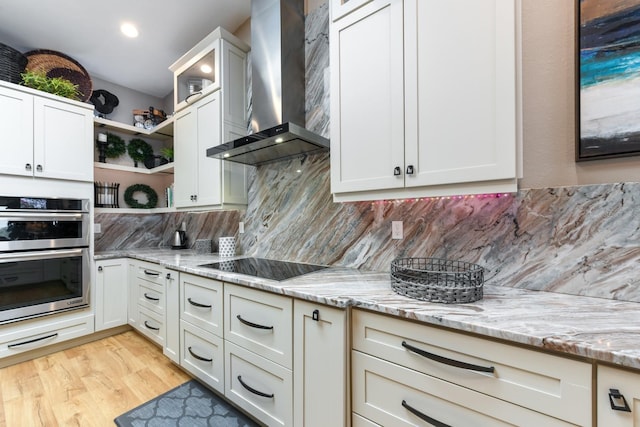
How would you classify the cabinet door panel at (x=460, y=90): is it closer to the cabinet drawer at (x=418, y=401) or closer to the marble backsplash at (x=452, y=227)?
the marble backsplash at (x=452, y=227)

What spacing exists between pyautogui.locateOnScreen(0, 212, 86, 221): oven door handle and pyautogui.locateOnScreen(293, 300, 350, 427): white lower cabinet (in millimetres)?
2529

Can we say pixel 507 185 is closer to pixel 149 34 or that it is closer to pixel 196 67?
pixel 196 67

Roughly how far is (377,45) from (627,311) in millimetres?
1510

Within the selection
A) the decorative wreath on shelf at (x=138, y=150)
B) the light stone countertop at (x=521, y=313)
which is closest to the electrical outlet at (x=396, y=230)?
the light stone countertop at (x=521, y=313)

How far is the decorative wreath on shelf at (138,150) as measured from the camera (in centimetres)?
338

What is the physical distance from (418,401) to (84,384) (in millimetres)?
2356

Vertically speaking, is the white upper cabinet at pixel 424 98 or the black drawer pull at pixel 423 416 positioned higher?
the white upper cabinet at pixel 424 98

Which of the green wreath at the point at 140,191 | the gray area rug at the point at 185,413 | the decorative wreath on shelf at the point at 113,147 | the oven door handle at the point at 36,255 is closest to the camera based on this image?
the gray area rug at the point at 185,413

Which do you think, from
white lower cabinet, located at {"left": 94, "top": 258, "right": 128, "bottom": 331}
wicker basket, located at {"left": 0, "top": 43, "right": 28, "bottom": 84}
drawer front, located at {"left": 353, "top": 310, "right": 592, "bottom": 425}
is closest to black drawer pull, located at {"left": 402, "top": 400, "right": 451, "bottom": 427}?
drawer front, located at {"left": 353, "top": 310, "right": 592, "bottom": 425}

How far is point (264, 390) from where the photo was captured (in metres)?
1.46

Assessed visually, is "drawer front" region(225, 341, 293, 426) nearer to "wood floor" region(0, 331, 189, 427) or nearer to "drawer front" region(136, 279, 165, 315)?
"wood floor" region(0, 331, 189, 427)

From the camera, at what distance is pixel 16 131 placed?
2252mm

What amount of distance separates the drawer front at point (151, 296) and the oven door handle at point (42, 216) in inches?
32.2

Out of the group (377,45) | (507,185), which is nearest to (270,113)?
(377,45)
